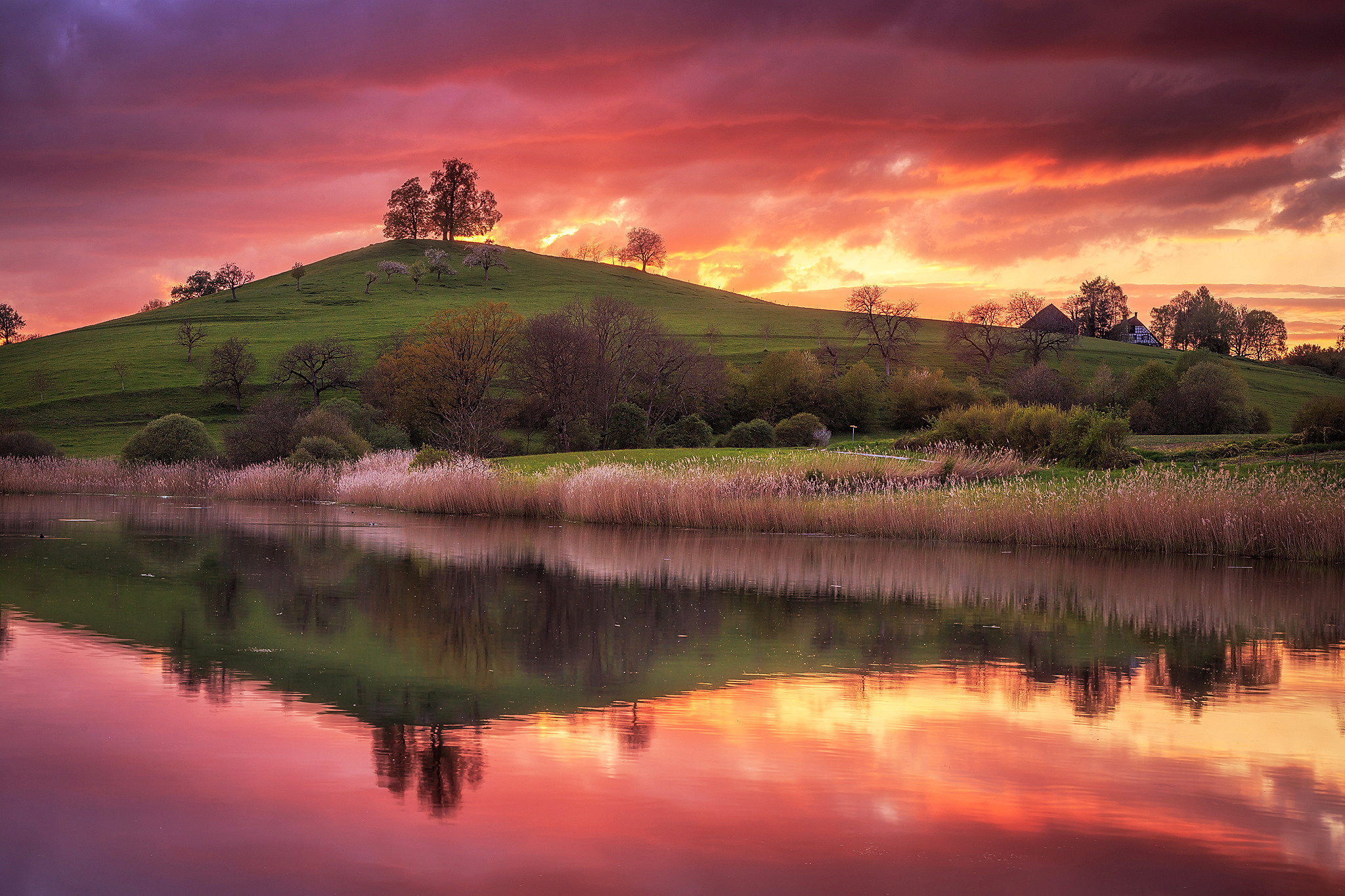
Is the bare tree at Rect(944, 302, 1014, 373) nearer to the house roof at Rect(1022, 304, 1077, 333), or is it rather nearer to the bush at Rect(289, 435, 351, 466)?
→ the house roof at Rect(1022, 304, 1077, 333)

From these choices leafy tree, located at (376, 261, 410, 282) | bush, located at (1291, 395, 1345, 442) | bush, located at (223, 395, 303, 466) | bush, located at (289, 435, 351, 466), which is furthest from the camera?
leafy tree, located at (376, 261, 410, 282)

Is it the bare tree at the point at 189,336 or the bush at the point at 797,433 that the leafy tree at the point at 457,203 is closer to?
the bare tree at the point at 189,336

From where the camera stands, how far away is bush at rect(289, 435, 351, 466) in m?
40.0

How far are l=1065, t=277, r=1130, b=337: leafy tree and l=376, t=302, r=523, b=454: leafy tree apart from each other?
107 meters

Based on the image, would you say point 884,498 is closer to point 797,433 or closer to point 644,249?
point 797,433

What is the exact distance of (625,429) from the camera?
61031 mm

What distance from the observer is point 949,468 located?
30266 millimetres

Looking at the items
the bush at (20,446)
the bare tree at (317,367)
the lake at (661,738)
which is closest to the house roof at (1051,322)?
the bare tree at (317,367)

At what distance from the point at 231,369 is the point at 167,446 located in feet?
126

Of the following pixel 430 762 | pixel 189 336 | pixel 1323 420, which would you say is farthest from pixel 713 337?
pixel 430 762

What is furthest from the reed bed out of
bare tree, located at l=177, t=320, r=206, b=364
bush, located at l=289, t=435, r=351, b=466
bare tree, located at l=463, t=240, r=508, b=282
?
bare tree, located at l=463, t=240, r=508, b=282

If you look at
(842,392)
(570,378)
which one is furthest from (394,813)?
Result: (842,392)

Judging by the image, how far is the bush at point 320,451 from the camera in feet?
131

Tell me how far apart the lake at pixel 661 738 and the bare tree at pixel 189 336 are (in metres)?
80.9
